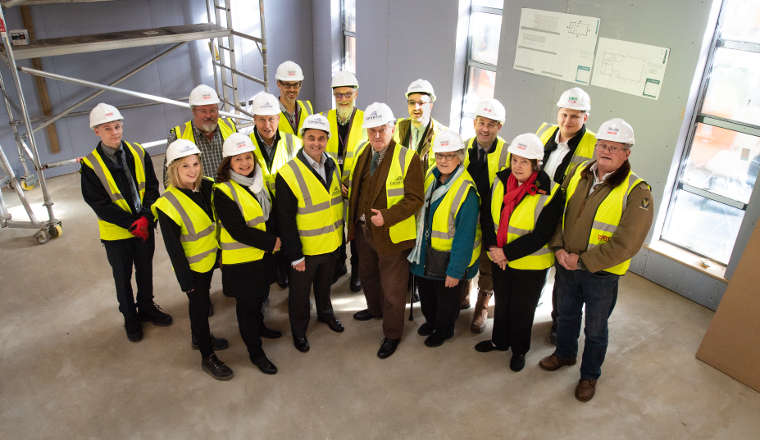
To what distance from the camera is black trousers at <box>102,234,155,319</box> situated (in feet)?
11.9

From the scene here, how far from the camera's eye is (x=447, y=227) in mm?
3312

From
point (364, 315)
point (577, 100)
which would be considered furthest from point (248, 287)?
point (577, 100)

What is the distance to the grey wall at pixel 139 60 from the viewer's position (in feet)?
19.8

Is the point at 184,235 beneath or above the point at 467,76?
beneath

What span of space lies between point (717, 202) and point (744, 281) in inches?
42.4

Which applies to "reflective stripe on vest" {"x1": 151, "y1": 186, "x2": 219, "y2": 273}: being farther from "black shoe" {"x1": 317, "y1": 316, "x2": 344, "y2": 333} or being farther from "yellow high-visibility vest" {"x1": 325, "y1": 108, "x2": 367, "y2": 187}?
"yellow high-visibility vest" {"x1": 325, "y1": 108, "x2": 367, "y2": 187}

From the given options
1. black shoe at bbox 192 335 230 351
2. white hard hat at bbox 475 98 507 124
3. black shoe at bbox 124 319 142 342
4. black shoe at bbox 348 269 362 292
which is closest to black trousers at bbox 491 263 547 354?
white hard hat at bbox 475 98 507 124

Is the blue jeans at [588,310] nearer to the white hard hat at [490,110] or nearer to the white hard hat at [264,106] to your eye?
the white hard hat at [490,110]

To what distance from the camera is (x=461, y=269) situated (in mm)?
3354

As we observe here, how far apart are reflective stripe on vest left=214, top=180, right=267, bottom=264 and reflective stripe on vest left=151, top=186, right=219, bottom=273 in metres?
0.08

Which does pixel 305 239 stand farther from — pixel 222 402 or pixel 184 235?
pixel 222 402

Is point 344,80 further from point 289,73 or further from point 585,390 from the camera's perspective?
point 585,390

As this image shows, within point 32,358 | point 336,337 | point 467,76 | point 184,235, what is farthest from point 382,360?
point 467,76

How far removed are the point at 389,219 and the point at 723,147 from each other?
2.85 m
